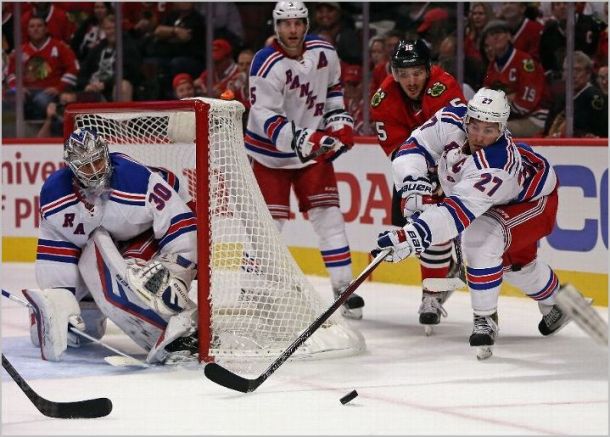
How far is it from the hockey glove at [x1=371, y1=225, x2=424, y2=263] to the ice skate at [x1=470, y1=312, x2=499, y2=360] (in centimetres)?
41

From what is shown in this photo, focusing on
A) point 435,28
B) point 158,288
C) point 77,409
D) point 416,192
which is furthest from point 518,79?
point 77,409

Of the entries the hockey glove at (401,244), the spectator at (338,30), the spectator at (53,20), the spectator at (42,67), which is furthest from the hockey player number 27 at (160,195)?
the spectator at (53,20)

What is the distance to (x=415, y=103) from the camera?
194 inches

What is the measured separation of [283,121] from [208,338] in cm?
127

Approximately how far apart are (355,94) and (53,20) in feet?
7.11

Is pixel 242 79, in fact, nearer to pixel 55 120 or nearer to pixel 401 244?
pixel 55 120

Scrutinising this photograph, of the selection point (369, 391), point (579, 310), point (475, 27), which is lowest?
point (369, 391)

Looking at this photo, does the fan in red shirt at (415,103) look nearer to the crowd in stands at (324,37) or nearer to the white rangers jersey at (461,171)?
the white rangers jersey at (461,171)

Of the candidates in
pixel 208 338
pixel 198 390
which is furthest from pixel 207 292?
pixel 198 390

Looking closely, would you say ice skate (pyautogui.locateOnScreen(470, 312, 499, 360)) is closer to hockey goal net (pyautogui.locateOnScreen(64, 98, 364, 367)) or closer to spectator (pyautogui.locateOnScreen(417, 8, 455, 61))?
hockey goal net (pyautogui.locateOnScreen(64, 98, 364, 367))

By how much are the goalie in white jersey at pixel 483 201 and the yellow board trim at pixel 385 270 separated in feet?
2.80

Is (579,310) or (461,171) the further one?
(461,171)

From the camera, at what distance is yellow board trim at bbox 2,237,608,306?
5.54 m

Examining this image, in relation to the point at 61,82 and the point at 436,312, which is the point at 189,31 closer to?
the point at 61,82
